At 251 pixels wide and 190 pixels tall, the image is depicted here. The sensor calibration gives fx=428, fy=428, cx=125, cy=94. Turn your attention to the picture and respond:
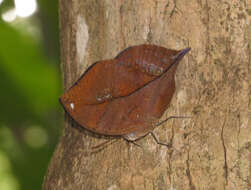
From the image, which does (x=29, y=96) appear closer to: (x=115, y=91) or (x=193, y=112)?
(x=115, y=91)

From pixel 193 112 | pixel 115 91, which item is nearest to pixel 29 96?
pixel 115 91

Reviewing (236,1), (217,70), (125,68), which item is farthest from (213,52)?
(125,68)

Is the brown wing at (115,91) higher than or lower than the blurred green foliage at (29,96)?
higher

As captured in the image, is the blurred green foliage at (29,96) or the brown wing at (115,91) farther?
the blurred green foliage at (29,96)

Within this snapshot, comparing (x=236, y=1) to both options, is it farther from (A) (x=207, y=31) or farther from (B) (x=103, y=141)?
(B) (x=103, y=141)

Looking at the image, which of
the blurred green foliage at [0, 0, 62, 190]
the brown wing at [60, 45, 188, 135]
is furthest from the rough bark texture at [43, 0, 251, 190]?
the blurred green foliage at [0, 0, 62, 190]

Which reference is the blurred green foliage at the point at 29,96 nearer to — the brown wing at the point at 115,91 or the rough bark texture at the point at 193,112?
the rough bark texture at the point at 193,112

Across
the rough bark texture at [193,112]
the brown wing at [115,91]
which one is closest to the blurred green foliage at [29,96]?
the rough bark texture at [193,112]
